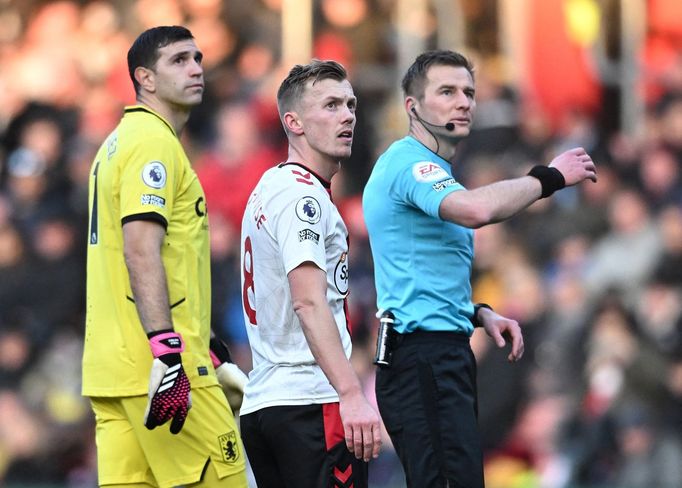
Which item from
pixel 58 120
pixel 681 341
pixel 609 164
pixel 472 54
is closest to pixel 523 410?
pixel 681 341

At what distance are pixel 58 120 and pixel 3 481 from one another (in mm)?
3250

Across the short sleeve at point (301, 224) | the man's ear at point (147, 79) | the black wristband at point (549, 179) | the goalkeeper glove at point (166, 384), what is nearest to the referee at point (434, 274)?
the black wristband at point (549, 179)

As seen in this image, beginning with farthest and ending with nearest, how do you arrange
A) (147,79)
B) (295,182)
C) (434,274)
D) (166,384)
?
(147,79) → (434,274) → (166,384) → (295,182)

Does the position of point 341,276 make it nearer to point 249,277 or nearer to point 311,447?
point 249,277

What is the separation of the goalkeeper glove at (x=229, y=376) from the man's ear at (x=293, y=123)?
121cm

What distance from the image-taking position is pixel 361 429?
474cm

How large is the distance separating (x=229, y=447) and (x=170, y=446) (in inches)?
9.3

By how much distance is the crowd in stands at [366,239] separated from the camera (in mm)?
10844

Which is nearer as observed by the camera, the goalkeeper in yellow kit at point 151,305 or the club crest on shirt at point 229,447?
the goalkeeper in yellow kit at point 151,305

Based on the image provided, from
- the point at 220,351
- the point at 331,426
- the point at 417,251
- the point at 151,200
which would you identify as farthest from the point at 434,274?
the point at 151,200

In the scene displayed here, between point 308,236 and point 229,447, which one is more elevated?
point 308,236

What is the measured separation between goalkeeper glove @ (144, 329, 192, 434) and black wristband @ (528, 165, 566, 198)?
156cm

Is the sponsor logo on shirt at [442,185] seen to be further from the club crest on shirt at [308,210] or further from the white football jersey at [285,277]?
the club crest on shirt at [308,210]

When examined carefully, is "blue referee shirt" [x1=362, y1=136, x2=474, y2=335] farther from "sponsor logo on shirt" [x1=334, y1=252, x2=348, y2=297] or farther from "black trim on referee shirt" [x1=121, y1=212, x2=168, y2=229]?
"black trim on referee shirt" [x1=121, y1=212, x2=168, y2=229]
